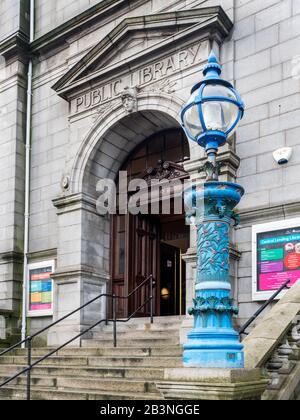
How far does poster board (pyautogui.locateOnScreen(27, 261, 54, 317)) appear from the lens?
42.6 ft

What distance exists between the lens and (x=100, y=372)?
332 inches

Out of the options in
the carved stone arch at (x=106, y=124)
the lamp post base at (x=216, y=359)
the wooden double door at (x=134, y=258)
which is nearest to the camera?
the lamp post base at (x=216, y=359)

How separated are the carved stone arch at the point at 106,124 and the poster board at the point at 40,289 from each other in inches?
81.0

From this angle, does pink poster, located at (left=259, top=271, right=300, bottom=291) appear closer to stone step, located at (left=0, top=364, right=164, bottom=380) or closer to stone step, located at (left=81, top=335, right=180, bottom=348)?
stone step, located at (left=81, top=335, right=180, bottom=348)

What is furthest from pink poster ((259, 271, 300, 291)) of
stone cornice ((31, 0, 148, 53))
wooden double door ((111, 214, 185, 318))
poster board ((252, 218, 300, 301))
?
stone cornice ((31, 0, 148, 53))

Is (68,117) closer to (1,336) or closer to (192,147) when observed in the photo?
(192,147)

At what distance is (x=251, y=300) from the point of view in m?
9.77

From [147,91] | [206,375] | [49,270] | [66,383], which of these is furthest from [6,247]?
[206,375]

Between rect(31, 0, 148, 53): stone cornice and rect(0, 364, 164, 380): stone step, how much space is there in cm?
801

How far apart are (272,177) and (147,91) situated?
11.2ft

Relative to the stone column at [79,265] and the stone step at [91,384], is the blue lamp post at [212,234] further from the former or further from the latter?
the stone column at [79,265]

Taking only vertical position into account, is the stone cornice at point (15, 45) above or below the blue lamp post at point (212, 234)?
above

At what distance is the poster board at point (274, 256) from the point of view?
935 centimetres

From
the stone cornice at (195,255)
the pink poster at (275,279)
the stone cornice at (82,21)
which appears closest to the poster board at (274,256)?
the pink poster at (275,279)
